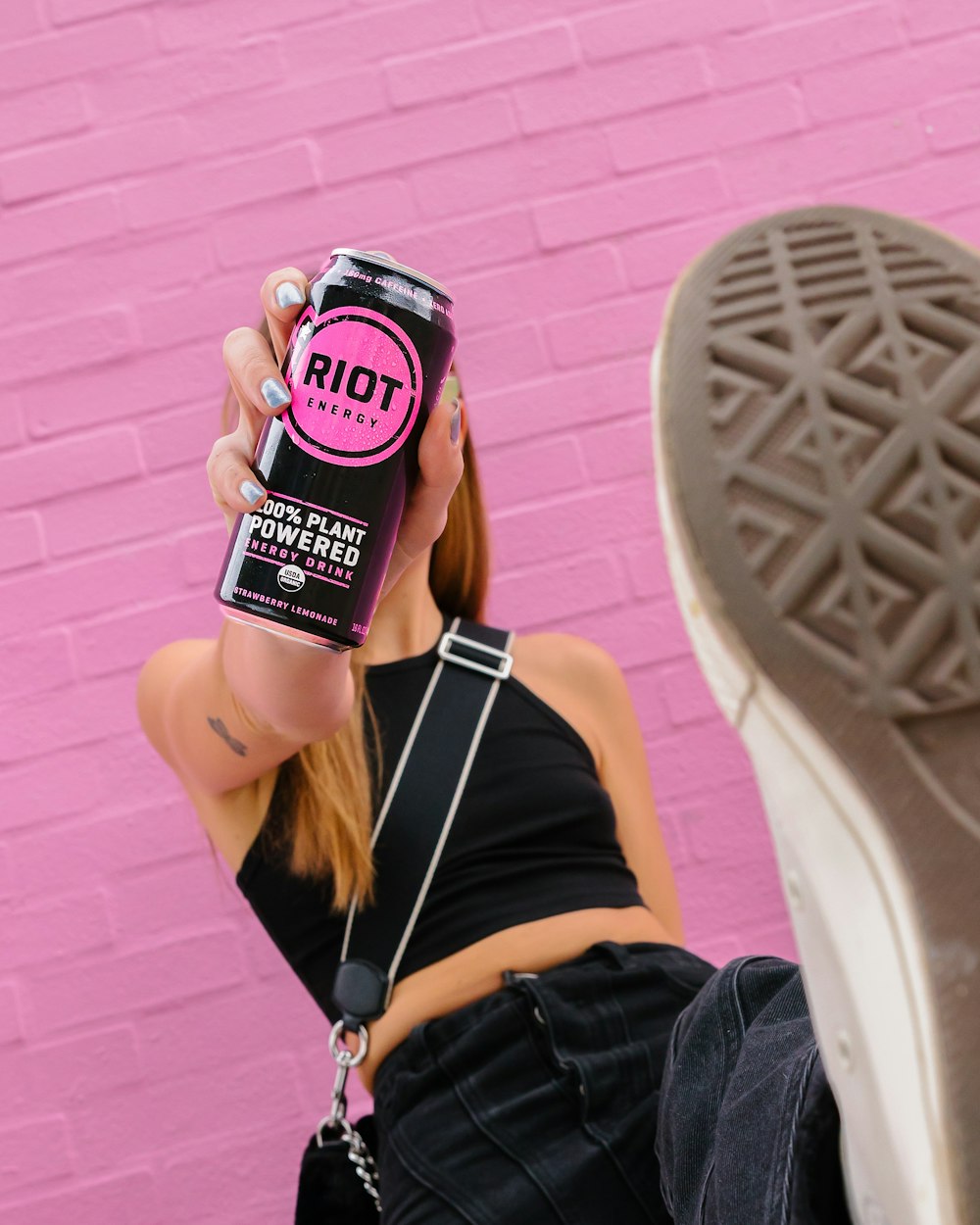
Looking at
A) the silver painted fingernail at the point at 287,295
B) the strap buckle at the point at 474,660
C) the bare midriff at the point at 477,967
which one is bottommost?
the bare midriff at the point at 477,967

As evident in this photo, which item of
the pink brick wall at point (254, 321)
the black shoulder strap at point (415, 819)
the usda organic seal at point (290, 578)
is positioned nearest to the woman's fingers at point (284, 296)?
the usda organic seal at point (290, 578)

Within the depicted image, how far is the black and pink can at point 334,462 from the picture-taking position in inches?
25.2

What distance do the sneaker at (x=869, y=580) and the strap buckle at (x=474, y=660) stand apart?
23.7 inches

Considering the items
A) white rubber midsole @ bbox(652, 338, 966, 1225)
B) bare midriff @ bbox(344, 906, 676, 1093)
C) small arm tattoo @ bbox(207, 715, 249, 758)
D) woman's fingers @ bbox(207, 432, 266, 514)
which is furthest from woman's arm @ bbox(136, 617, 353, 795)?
white rubber midsole @ bbox(652, 338, 966, 1225)

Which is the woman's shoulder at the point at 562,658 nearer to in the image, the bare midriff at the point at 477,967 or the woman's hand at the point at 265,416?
the bare midriff at the point at 477,967

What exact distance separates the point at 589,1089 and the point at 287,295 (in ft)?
1.90

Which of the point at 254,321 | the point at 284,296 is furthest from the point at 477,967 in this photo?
the point at 254,321

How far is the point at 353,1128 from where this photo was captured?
94 centimetres

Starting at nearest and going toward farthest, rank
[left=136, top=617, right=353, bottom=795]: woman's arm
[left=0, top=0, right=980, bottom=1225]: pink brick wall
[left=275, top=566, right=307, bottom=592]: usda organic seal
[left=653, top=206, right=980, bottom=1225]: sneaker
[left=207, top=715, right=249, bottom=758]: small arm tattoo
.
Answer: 1. [left=653, top=206, right=980, bottom=1225]: sneaker
2. [left=275, top=566, right=307, bottom=592]: usda organic seal
3. [left=136, top=617, right=353, bottom=795]: woman's arm
4. [left=207, top=715, right=249, bottom=758]: small arm tattoo
5. [left=0, top=0, right=980, bottom=1225]: pink brick wall

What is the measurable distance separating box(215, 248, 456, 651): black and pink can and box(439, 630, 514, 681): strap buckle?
395mm

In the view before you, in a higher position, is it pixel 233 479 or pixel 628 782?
pixel 233 479

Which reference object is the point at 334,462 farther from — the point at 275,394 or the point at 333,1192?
the point at 333,1192

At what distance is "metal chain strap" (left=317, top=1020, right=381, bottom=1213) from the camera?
918 millimetres

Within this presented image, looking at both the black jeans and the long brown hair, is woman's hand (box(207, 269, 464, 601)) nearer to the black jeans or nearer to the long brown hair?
the long brown hair
